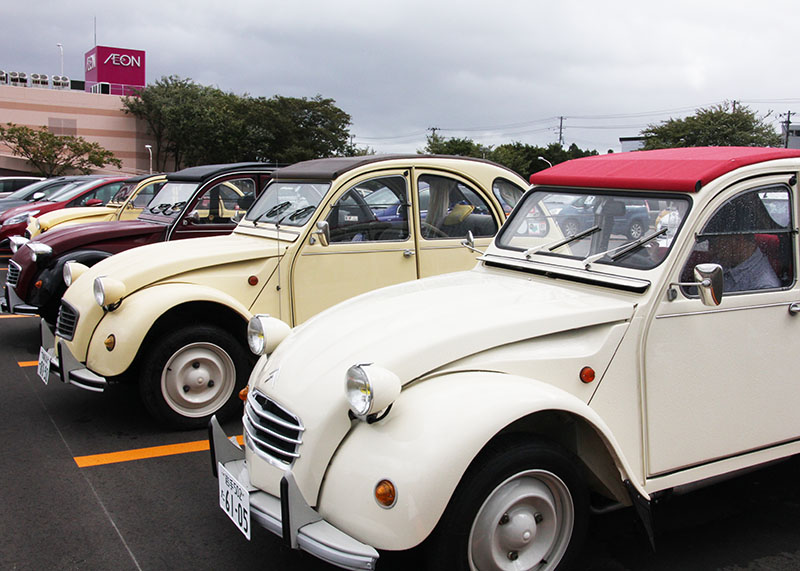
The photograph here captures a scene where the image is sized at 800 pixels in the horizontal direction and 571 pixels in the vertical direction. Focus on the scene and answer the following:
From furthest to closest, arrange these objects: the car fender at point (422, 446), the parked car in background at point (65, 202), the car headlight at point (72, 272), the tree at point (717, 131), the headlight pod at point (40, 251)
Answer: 1. the tree at point (717, 131)
2. the parked car in background at point (65, 202)
3. the headlight pod at point (40, 251)
4. the car headlight at point (72, 272)
5. the car fender at point (422, 446)

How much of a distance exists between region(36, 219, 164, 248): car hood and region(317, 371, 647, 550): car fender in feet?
18.5

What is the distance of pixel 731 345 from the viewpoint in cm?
335

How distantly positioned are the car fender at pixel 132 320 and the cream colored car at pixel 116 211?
5161mm

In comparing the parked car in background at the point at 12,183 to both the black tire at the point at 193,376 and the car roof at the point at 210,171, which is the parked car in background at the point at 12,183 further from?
the black tire at the point at 193,376

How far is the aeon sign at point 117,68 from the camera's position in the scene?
6324 cm

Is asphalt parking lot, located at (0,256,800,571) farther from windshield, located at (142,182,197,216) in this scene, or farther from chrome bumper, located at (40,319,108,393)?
windshield, located at (142,182,197,216)

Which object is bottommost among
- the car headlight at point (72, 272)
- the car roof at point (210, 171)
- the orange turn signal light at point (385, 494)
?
the orange turn signal light at point (385, 494)

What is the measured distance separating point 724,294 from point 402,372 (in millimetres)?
1660

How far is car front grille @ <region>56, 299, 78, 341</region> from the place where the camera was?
201 inches

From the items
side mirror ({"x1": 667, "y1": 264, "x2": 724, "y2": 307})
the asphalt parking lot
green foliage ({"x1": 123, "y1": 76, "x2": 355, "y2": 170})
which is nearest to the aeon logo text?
green foliage ({"x1": 123, "y1": 76, "x2": 355, "y2": 170})

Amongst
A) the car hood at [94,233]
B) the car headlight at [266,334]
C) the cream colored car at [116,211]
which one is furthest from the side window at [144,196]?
the car headlight at [266,334]

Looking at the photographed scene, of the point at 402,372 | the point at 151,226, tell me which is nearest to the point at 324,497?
the point at 402,372

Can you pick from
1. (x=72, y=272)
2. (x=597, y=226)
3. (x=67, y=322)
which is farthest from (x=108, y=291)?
(x=597, y=226)

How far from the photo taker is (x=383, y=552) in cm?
274
